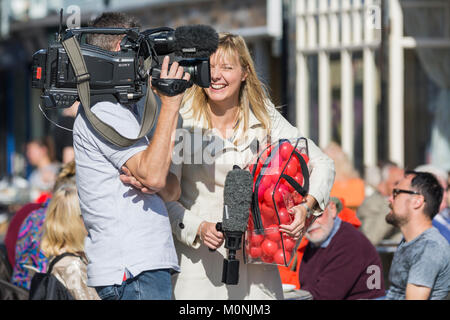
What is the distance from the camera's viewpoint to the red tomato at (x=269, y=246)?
12.0ft

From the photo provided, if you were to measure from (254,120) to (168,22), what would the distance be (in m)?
10.6

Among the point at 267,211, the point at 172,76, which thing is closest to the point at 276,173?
the point at 267,211

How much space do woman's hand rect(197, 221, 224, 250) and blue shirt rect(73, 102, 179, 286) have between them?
0.26 meters

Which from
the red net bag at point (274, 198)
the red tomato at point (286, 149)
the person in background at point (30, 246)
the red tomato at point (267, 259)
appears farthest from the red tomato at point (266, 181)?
the person in background at point (30, 246)

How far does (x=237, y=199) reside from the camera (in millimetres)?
3465

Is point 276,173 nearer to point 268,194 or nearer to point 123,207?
point 268,194

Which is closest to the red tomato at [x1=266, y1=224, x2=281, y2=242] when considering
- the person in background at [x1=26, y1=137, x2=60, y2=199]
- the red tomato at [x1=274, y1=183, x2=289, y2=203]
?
the red tomato at [x1=274, y1=183, x2=289, y2=203]

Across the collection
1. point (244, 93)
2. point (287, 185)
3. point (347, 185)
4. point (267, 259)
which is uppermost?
point (244, 93)

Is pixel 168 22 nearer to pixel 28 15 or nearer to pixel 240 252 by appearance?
pixel 28 15

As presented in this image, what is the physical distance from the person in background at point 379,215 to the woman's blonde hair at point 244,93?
3163 millimetres

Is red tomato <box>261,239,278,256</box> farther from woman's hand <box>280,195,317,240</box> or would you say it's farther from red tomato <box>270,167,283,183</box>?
red tomato <box>270,167,283,183</box>

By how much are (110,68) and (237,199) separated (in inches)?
29.1

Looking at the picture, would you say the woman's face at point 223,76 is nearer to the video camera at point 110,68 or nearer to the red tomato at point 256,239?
the video camera at point 110,68
